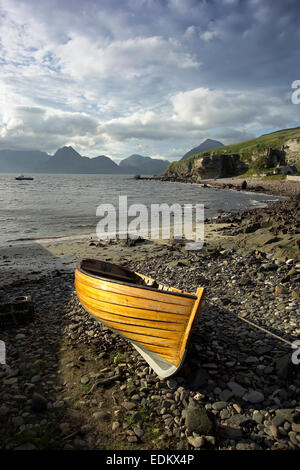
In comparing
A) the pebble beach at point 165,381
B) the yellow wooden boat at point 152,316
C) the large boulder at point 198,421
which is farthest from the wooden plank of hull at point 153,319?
the large boulder at point 198,421

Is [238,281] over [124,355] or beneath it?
over

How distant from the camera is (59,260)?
58.0 ft

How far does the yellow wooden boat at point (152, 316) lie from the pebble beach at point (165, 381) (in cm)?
47

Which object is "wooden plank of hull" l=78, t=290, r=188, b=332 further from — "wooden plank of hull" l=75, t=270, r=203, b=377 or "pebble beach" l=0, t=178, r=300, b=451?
"pebble beach" l=0, t=178, r=300, b=451

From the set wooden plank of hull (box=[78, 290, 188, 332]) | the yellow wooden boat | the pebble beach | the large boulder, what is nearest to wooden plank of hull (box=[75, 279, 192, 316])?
the yellow wooden boat

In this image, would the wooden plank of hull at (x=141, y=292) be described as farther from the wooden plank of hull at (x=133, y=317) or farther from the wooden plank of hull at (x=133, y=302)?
the wooden plank of hull at (x=133, y=317)

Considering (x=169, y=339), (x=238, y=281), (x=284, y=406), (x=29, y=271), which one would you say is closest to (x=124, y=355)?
(x=169, y=339)

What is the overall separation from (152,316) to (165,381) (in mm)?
1477

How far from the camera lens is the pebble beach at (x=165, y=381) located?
4.88 m

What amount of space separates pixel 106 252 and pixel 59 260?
343 cm

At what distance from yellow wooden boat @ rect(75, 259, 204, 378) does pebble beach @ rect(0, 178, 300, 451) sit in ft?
1.54

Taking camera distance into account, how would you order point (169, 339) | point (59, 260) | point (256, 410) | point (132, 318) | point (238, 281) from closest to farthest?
point (256, 410), point (169, 339), point (132, 318), point (238, 281), point (59, 260)

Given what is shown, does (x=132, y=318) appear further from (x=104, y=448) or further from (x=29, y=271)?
(x=29, y=271)

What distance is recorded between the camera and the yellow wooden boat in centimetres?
613
